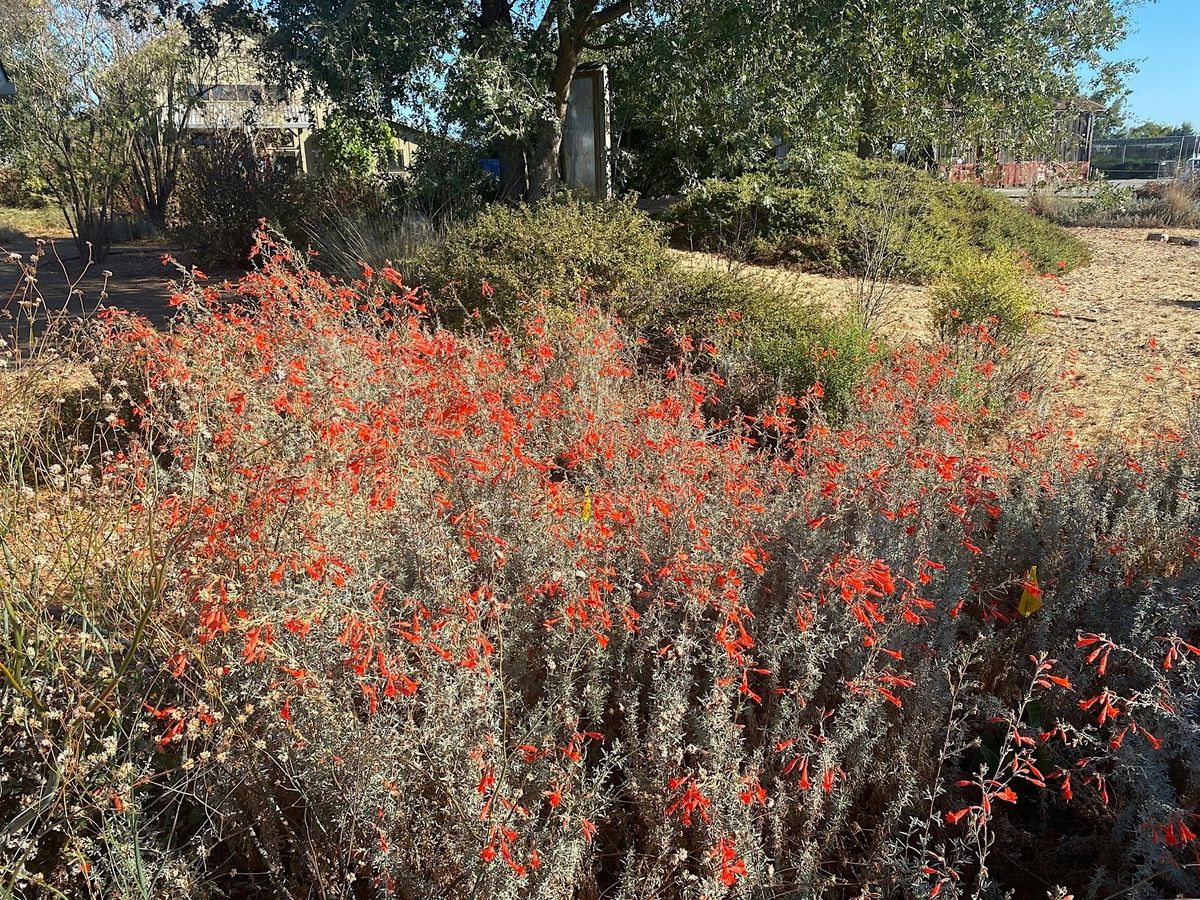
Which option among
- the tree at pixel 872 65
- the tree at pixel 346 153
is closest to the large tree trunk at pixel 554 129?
the tree at pixel 872 65

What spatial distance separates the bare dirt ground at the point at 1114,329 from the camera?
5.59 meters

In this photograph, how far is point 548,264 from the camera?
6.57 meters

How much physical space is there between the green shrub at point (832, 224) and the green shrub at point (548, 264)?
11.0 ft

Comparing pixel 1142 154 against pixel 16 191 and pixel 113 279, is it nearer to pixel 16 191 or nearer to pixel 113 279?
pixel 113 279

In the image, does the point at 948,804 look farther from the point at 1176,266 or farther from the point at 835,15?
the point at 1176,266

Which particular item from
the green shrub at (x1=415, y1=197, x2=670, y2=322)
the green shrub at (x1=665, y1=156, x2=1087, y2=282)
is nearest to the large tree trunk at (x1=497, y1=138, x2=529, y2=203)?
the green shrub at (x1=665, y1=156, x2=1087, y2=282)

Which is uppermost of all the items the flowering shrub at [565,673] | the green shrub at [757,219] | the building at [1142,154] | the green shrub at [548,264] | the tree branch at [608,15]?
the building at [1142,154]

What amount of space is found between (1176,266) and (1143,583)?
11.8 m

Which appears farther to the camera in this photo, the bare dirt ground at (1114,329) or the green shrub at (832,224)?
the green shrub at (832,224)

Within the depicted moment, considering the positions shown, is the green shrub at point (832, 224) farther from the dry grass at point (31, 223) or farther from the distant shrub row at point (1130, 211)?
the dry grass at point (31, 223)

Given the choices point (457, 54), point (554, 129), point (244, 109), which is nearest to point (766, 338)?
point (457, 54)

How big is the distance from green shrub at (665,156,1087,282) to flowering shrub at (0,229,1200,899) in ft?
24.3

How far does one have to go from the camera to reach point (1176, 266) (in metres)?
12.0

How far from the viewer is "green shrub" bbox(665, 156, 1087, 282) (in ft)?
33.5
